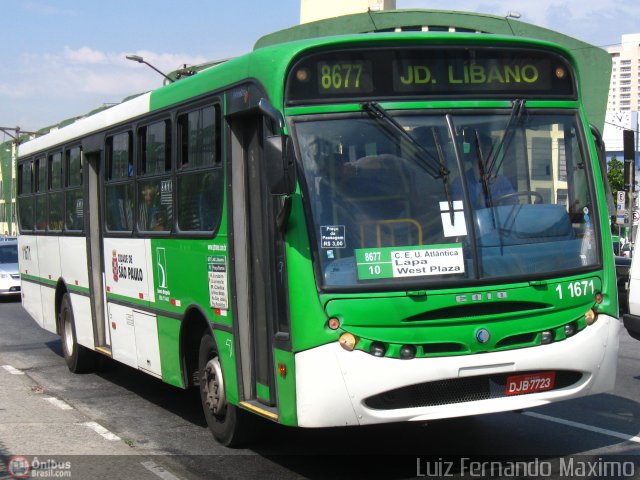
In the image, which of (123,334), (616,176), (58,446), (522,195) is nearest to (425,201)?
(522,195)

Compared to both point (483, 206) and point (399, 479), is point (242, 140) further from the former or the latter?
point (399, 479)

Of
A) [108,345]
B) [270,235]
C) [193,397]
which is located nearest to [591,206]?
[270,235]

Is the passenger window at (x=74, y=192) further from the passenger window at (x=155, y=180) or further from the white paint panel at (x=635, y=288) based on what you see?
the white paint panel at (x=635, y=288)

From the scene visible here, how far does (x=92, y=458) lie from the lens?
7.76 metres

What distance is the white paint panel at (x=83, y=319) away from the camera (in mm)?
11672

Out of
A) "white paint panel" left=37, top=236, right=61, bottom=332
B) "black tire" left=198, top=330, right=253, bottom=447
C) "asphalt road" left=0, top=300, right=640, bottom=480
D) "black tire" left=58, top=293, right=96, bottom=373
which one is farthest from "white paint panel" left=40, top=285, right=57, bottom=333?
"black tire" left=198, top=330, right=253, bottom=447

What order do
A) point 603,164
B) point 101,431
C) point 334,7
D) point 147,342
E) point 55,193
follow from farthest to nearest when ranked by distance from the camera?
point 334,7 → point 55,193 → point 147,342 → point 101,431 → point 603,164

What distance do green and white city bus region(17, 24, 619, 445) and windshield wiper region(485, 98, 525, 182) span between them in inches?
0.4

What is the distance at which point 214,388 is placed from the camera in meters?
8.02

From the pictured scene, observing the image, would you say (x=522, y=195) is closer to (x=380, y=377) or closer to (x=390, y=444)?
(x=380, y=377)

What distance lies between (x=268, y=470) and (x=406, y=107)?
9.11ft

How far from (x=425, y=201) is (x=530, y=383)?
1399mm

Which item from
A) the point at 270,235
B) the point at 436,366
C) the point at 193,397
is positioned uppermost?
the point at 270,235

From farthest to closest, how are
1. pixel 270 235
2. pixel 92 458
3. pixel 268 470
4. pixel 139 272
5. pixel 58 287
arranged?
pixel 58 287 < pixel 139 272 < pixel 92 458 < pixel 268 470 < pixel 270 235
